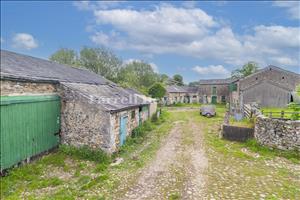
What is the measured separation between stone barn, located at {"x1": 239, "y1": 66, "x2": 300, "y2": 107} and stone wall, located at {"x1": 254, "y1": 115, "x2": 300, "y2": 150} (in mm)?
Answer: 16327

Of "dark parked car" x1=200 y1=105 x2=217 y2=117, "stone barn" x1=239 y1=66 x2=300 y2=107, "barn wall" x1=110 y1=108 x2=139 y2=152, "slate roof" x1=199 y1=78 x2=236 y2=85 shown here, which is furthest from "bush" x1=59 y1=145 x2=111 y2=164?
"slate roof" x1=199 y1=78 x2=236 y2=85

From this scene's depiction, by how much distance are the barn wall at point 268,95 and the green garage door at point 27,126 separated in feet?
80.6

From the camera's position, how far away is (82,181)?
6.98 metres

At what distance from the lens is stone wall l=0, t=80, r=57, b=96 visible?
7.03 metres

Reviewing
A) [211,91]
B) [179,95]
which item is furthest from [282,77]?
[179,95]

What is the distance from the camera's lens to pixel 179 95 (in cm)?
4597

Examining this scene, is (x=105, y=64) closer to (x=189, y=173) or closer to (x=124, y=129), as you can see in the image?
(x=124, y=129)

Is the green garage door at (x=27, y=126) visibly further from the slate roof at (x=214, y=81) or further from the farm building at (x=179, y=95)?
the slate roof at (x=214, y=81)

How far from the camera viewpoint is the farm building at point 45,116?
23.5ft

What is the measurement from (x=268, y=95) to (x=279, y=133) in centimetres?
1745

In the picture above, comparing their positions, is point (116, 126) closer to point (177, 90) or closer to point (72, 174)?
point (72, 174)

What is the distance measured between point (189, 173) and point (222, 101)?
129ft

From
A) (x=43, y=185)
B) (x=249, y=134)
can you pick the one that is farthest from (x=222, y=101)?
(x=43, y=185)

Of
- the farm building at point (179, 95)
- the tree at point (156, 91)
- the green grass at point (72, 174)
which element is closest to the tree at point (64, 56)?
the tree at point (156, 91)
